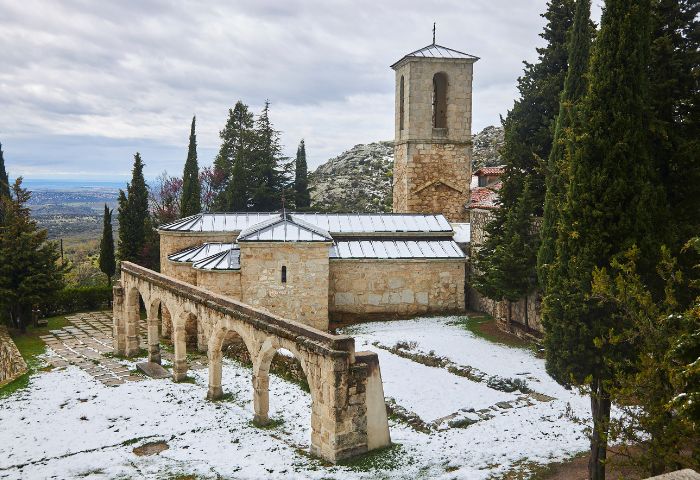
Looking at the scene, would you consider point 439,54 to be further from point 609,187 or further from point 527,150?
point 609,187

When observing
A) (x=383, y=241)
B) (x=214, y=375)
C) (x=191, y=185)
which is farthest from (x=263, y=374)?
(x=191, y=185)

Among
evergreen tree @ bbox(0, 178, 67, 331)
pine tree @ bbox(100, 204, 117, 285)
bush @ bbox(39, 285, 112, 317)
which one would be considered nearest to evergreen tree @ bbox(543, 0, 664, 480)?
evergreen tree @ bbox(0, 178, 67, 331)

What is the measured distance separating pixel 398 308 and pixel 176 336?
8.31m

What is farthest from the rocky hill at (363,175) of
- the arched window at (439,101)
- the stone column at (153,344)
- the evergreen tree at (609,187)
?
the evergreen tree at (609,187)

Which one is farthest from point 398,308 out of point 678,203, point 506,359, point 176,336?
point 678,203

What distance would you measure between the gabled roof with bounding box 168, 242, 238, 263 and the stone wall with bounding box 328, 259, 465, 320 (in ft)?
12.8

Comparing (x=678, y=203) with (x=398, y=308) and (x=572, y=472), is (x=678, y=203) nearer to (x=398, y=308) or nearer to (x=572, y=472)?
(x=572, y=472)

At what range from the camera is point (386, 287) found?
2091 cm

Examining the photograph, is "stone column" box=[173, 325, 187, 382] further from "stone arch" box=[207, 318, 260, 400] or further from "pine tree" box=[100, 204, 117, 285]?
"pine tree" box=[100, 204, 117, 285]

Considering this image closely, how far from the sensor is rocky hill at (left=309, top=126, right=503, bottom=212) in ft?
163

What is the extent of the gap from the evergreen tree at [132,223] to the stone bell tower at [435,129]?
13657mm

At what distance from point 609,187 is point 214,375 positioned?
9956 mm

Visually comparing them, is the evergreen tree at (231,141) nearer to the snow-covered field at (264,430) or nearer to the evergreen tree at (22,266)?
the evergreen tree at (22,266)

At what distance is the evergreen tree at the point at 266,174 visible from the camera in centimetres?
3906
